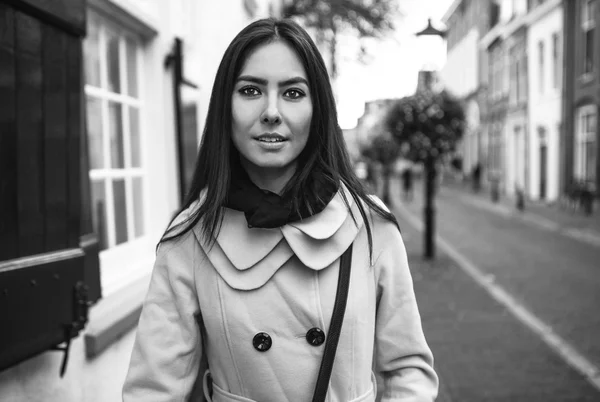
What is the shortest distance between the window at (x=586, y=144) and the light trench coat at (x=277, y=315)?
18.8 metres

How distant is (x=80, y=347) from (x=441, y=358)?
9.79 feet

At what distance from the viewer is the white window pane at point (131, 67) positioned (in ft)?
13.6

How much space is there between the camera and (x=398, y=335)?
1.58m

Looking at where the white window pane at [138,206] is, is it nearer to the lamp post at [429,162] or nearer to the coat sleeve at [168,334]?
the coat sleeve at [168,334]

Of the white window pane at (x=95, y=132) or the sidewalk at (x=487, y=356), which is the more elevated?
the white window pane at (x=95, y=132)

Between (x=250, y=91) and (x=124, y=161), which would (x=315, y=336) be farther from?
(x=124, y=161)

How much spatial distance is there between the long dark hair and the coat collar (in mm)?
39

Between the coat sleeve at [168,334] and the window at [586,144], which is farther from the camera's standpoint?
the window at [586,144]

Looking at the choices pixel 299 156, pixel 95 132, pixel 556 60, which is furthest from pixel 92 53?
pixel 556 60

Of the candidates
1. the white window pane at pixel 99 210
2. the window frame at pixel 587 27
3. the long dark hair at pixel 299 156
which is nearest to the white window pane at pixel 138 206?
the white window pane at pixel 99 210

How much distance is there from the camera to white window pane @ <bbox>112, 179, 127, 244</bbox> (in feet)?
12.4

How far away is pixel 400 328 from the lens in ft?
5.20

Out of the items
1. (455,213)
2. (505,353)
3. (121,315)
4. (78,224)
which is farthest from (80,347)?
(455,213)

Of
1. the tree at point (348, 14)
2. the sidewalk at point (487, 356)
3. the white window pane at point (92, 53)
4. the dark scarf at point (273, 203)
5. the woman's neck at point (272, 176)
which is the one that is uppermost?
the tree at point (348, 14)
